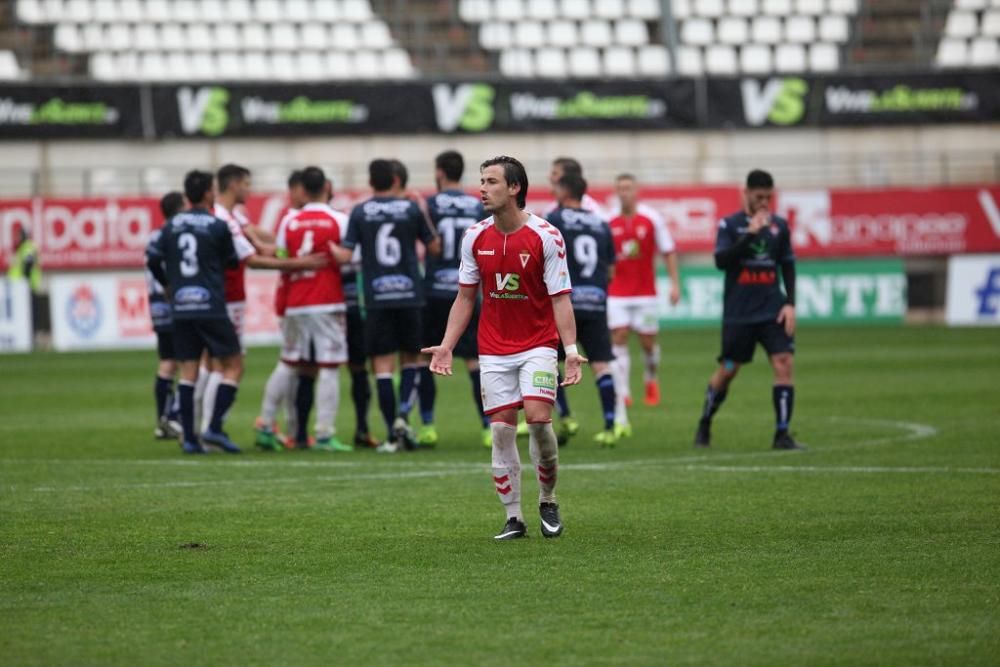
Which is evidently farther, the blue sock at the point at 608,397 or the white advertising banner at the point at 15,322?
the white advertising banner at the point at 15,322

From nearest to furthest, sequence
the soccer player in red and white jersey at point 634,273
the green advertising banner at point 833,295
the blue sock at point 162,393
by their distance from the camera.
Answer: the blue sock at point 162,393 < the soccer player in red and white jersey at point 634,273 < the green advertising banner at point 833,295

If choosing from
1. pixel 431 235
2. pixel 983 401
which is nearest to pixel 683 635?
pixel 431 235

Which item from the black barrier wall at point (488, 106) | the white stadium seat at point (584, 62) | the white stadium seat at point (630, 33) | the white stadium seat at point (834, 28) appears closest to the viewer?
the black barrier wall at point (488, 106)

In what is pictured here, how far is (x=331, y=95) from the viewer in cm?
3459

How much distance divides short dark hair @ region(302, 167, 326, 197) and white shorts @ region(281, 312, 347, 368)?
1.07 m

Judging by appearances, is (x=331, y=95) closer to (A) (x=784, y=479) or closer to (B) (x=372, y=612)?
(A) (x=784, y=479)

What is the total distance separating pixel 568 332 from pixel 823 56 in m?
29.9

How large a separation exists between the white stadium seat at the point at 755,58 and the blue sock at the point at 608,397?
2380cm

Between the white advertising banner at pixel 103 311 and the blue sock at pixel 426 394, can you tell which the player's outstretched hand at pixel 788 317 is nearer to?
the blue sock at pixel 426 394

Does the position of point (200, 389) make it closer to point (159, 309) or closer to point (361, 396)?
point (159, 309)

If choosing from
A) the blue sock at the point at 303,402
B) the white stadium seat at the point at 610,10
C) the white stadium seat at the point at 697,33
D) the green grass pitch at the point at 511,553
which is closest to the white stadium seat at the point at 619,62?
the white stadium seat at the point at 610,10

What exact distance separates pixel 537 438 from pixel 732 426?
7382 millimetres

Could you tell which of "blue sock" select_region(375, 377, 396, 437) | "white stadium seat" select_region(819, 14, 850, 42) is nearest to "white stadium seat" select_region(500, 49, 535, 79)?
"white stadium seat" select_region(819, 14, 850, 42)

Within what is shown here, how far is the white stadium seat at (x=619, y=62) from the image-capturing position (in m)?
36.5
